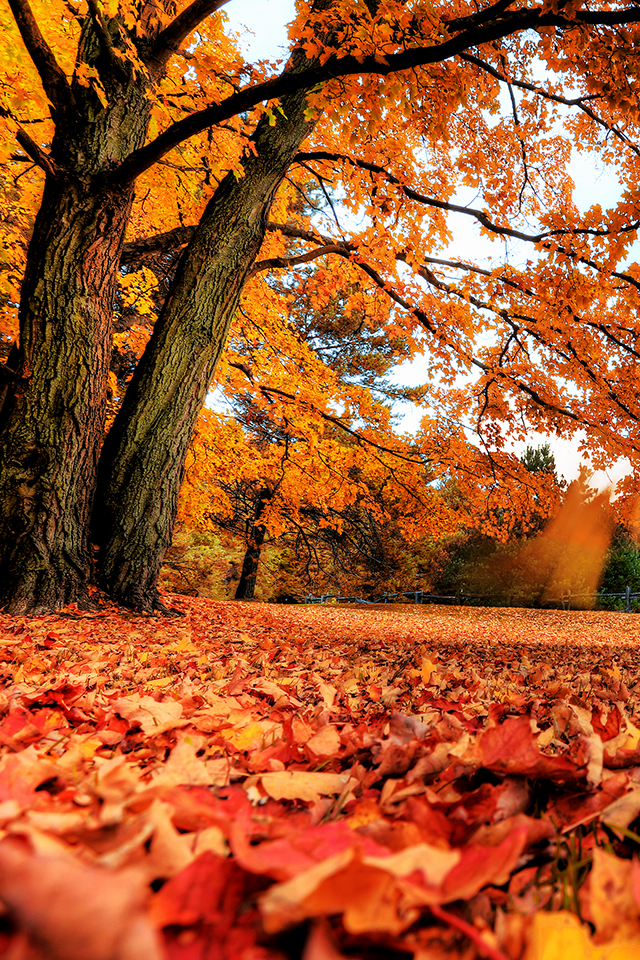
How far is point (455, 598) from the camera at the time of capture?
68.4ft

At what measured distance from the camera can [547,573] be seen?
2081 centimetres

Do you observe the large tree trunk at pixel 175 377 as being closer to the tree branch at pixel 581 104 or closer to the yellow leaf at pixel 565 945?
the tree branch at pixel 581 104

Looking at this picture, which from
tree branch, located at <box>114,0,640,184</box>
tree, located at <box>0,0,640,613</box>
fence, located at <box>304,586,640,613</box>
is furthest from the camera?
fence, located at <box>304,586,640,613</box>

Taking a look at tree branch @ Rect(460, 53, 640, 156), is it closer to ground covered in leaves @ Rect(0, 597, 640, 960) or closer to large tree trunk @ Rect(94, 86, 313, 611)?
large tree trunk @ Rect(94, 86, 313, 611)

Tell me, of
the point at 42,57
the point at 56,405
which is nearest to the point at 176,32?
the point at 42,57

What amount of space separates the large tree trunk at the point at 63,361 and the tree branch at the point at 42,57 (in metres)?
0.04

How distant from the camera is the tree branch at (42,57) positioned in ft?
11.3

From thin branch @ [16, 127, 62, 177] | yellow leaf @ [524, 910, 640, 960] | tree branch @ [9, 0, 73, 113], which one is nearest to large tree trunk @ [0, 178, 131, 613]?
thin branch @ [16, 127, 62, 177]

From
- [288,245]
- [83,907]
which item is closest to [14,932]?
[83,907]

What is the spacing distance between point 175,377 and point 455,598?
1831cm

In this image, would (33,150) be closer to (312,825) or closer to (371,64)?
(371,64)

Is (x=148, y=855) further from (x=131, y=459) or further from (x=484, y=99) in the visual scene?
(x=484, y=99)

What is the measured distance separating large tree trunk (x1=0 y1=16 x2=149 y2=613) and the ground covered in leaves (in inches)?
98.4

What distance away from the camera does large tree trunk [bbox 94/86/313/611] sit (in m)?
4.54
